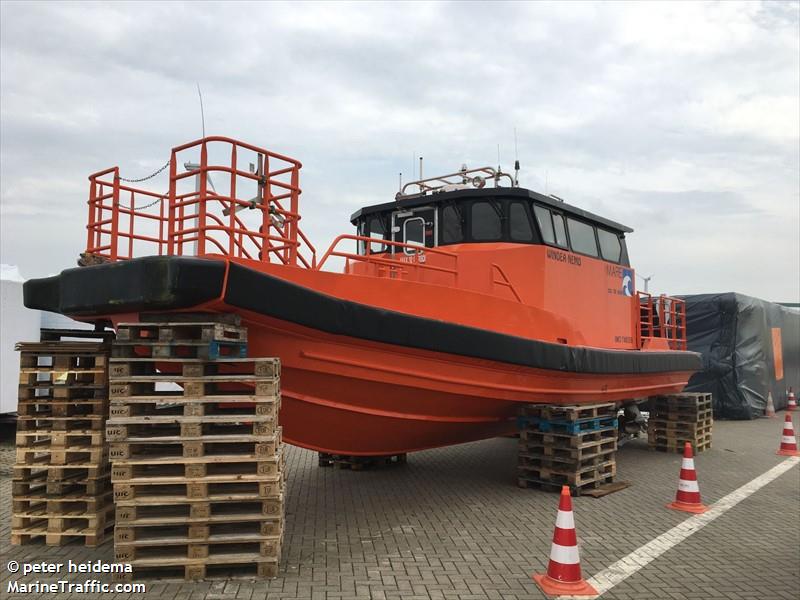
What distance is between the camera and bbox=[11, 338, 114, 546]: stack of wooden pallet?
4.59 m

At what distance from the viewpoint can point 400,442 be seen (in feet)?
18.2

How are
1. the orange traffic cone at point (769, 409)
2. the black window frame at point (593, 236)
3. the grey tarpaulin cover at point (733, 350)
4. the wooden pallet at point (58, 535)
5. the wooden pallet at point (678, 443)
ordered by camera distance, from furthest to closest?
1. the orange traffic cone at point (769, 409)
2. the grey tarpaulin cover at point (733, 350)
3. the wooden pallet at point (678, 443)
4. the black window frame at point (593, 236)
5. the wooden pallet at point (58, 535)

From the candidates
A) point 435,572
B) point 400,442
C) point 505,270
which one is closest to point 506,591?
point 435,572

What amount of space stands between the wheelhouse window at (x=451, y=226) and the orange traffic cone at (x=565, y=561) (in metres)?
3.57

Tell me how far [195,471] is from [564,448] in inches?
157

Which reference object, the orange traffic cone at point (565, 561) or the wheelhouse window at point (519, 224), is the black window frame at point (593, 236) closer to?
the wheelhouse window at point (519, 224)

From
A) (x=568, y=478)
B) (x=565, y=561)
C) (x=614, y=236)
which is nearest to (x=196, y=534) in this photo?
(x=565, y=561)

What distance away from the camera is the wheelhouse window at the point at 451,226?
6781 mm

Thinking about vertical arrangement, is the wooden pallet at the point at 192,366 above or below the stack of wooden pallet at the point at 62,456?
above

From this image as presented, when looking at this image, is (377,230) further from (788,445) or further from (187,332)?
(788,445)

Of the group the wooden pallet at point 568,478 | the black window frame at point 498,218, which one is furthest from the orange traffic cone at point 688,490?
the black window frame at point 498,218

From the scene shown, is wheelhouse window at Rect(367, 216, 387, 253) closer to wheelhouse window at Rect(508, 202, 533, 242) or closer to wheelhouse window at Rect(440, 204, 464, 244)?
wheelhouse window at Rect(440, 204, 464, 244)

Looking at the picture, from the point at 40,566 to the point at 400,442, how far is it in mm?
3011

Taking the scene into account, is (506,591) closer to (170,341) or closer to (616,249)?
(170,341)
